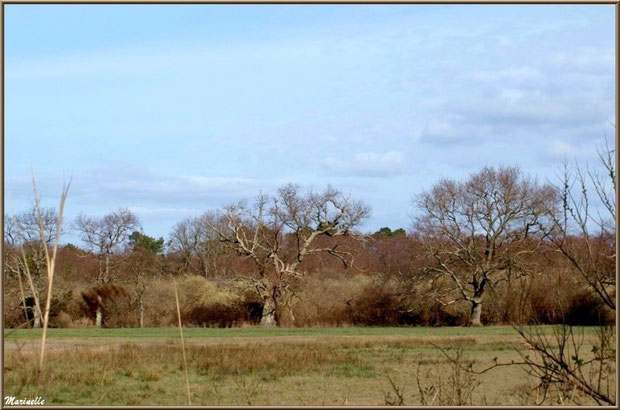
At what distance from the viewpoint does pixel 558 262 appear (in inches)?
325

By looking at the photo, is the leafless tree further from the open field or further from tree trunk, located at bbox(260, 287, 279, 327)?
the open field

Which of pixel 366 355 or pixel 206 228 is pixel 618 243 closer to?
pixel 366 355

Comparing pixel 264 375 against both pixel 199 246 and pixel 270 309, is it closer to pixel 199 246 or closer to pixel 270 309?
pixel 270 309

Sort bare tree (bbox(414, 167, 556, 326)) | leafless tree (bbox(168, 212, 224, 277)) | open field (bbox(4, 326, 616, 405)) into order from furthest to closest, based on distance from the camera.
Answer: leafless tree (bbox(168, 212, 224, 277))
bare tree (bbox(414, 167, 556, 326))
open field (bbox(4, 326, 616, 405))

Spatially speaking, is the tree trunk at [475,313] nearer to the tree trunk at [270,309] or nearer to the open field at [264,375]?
the tree trunk at [270,309]

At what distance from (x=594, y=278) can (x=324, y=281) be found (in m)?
45.6

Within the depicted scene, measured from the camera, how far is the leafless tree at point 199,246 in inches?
2534

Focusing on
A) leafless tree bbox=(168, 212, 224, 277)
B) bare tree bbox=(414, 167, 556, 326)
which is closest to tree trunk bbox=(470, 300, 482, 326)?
bare tree bbox=(414, 167, 556, 326)

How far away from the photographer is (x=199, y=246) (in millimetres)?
69875

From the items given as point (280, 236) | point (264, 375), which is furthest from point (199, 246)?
point (264, 375)

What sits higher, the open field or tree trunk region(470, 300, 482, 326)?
the open field

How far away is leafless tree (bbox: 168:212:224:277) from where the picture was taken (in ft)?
211

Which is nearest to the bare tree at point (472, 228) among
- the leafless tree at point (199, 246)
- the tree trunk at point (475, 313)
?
the tree trunk at point (475, 313)

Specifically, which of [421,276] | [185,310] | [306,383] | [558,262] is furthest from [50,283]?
[185,310]
